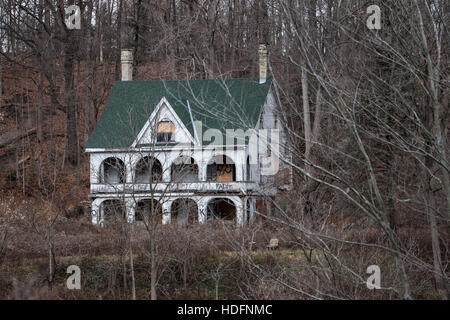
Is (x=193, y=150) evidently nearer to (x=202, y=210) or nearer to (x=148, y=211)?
(x=202, y=210)

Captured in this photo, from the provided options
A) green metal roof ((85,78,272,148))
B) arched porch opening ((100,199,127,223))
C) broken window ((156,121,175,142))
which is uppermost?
green metal roof ((85,78,272,148))

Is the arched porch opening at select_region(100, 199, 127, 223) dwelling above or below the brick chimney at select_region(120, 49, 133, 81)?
below

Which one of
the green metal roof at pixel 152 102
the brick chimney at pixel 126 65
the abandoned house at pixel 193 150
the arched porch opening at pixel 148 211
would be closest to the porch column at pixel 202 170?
the abandoned house at pixel 193 150

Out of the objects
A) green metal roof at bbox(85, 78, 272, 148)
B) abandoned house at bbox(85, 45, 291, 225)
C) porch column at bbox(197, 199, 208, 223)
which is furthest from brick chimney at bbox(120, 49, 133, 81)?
porch column at bbox(197, 199, 208, 223)

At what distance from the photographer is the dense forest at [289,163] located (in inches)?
326

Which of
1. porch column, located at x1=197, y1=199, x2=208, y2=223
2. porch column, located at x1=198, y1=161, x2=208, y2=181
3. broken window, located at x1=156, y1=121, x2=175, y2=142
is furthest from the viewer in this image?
broken window, located at x1=156, y1=121, x2=175, y2=142

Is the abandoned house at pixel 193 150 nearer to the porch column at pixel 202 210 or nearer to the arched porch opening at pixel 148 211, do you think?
the porch column at pixel 202 210

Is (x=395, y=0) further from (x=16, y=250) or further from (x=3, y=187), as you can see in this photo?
(x=3, y=187)

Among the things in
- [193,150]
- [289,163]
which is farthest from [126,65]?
[289,163]

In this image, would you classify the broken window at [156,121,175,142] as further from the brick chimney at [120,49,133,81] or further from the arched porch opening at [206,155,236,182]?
the brick chimney at [120,49,133,81]

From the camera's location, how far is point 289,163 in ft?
23.5

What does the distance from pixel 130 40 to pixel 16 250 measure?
75.3ft

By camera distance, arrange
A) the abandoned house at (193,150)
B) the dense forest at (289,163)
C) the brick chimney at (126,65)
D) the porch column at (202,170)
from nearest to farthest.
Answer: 1. the dense forest at (289,163)
2. the abandoned house at (193,150)
3. the porch column at (202,170)
4. the brick chimney at (126,65)

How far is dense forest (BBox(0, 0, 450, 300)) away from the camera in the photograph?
8273mm
